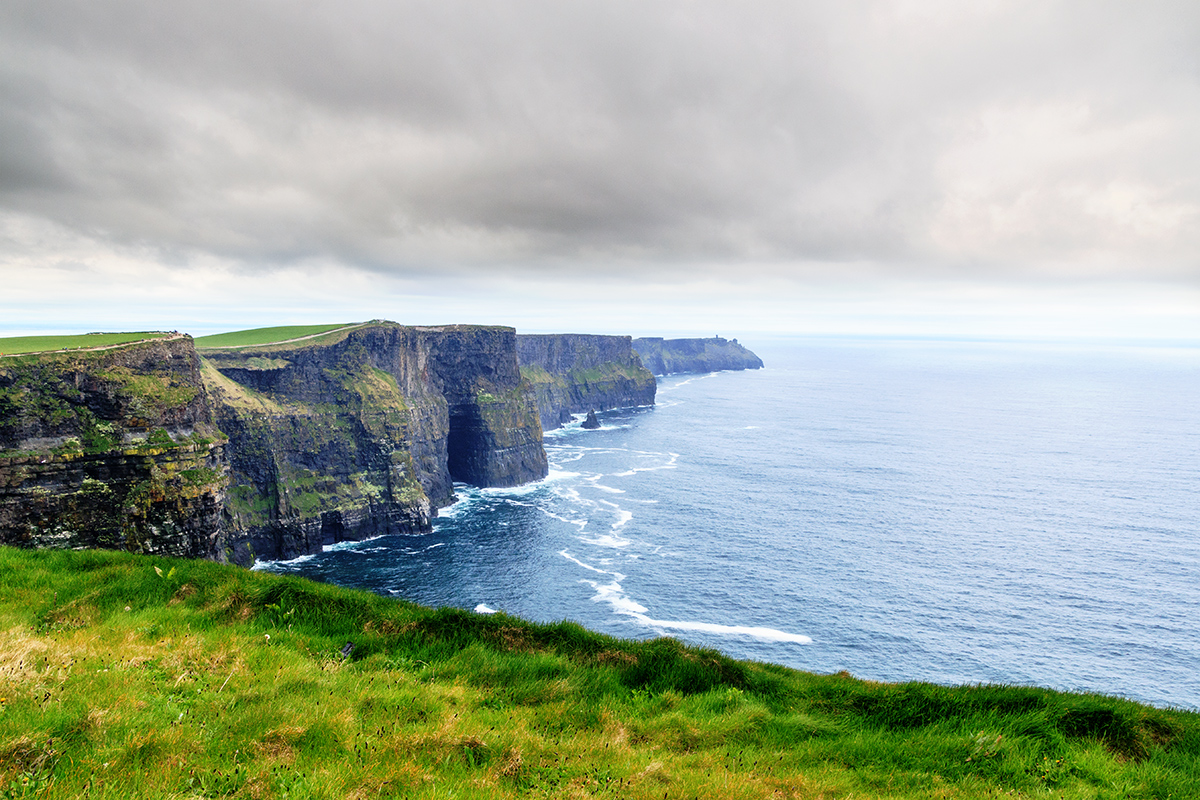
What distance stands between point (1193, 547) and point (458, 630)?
87799mm

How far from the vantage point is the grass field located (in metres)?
82.1

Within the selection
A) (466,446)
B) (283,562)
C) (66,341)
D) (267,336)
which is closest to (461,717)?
(66,341)

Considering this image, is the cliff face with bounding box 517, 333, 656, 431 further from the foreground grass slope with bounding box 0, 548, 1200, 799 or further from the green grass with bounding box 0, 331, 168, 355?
the foreground grass slope with bounding box 0, 548, 1200, 799

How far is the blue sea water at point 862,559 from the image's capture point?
1829 inches

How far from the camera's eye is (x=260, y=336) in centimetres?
8819

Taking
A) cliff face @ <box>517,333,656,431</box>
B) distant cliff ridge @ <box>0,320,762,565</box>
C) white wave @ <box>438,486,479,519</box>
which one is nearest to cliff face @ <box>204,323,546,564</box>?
distant cliff ridge @ <box>0,320,762,565</box>

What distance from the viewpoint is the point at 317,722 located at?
337 inches

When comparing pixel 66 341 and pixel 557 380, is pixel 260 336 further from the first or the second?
pixel 557 380

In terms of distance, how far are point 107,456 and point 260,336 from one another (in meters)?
50.5

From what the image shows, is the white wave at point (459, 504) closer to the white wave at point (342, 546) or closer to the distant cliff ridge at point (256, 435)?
the distant cliff ridge at point (256, 435)

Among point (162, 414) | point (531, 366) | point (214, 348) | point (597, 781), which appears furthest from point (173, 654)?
point (531, 366)

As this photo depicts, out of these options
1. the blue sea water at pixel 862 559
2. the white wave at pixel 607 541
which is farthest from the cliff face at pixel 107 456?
the white wave at pixel 607 541

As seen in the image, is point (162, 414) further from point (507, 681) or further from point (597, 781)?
point (597, 781)

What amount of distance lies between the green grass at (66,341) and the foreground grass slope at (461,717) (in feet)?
143
